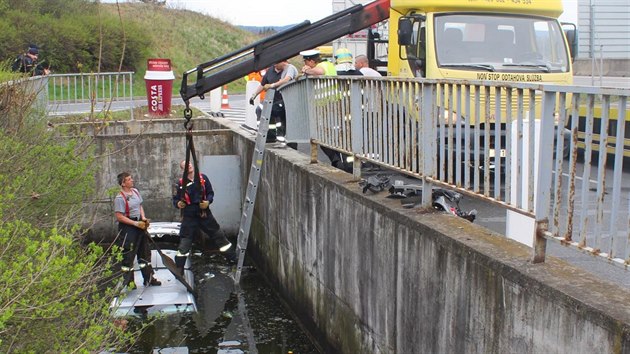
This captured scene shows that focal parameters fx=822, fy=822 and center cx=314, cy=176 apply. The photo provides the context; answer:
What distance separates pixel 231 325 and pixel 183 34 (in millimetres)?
39696

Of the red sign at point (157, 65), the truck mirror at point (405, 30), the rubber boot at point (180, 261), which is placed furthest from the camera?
the red sign at point (157, 65)

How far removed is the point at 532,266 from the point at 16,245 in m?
3.15

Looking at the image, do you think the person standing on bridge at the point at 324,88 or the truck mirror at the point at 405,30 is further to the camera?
the truck mirror at the point at 405,30

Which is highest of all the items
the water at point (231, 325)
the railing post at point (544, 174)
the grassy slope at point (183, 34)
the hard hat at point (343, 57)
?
the grassy slope at point (183, 34)

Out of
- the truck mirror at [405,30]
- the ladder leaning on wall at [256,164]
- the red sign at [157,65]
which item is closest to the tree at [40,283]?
the ladder leaning on wall at [256,164]

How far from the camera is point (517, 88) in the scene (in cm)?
529

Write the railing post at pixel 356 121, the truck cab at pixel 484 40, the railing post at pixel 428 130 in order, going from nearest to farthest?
the railing post at pixel 428 130 < the railing post at pixel 356 121 < the truck cab at pixel 484 40

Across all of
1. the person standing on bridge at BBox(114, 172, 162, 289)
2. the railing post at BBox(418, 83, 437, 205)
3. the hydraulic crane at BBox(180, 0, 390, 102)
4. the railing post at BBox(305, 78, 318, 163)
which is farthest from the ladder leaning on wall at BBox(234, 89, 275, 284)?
the railing post at BBox(418, 83, 437, 205)

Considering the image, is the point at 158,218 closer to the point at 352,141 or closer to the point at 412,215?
the point at 352,141

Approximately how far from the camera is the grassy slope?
43719 mm

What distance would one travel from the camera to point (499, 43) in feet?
38.4

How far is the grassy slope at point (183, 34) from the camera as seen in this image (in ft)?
143

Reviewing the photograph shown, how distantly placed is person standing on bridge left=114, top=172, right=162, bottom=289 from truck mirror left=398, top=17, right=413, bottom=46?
4335mm

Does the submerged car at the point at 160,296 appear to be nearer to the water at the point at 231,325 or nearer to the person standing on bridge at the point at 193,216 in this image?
the water at the point at 231,325
